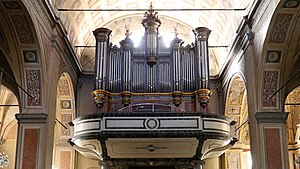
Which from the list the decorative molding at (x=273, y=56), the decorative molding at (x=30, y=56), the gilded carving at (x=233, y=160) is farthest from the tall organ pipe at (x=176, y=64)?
the decorative molding at (x=30, y=56)

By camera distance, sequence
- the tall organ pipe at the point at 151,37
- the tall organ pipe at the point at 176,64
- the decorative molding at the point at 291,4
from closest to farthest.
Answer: the decorative molding at the point at 291,4 < the tall organ pipe at the point at 176,64 < the tall organ pipe at the point at 151,37

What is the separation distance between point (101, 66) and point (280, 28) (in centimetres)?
592

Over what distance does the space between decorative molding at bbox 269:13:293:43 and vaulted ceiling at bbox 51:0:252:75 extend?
2.53 meters

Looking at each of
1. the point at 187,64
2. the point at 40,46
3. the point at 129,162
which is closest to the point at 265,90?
the point at 187,64

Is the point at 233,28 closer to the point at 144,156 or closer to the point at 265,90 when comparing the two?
the point at 265,90

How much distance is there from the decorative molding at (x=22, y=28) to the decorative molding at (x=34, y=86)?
89 centimetres

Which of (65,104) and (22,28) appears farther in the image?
(65,104)

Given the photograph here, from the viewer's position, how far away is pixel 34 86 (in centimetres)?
1245

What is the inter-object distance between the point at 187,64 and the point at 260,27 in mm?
3367

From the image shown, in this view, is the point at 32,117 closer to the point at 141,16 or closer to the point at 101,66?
the point at 101,66

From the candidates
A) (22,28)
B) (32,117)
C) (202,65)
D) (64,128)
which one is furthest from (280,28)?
(64,128)

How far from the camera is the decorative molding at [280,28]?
11328 mm

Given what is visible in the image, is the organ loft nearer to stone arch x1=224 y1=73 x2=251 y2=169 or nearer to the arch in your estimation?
stone arch x1=224 y1=73 x2=251 y2=169

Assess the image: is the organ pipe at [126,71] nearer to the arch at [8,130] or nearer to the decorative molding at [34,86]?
the decorative molding at [34,86]
